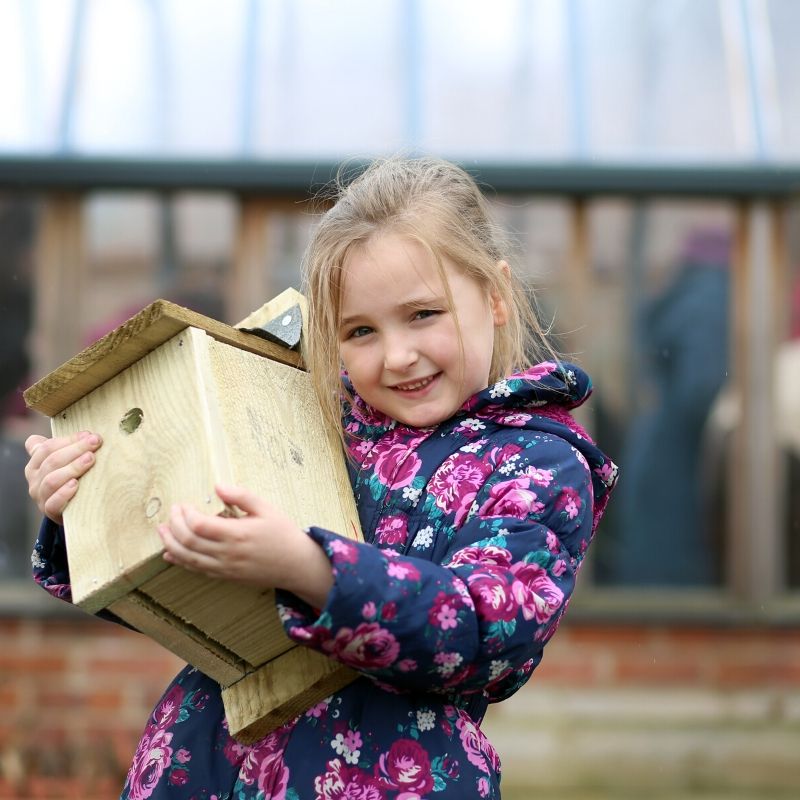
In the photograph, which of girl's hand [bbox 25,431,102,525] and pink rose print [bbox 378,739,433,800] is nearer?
pink rose print [bbox 378,739,433,800]

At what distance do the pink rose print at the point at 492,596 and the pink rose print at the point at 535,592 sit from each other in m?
0.01

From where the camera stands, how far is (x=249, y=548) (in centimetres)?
153

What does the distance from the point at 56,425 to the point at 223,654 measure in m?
0.45

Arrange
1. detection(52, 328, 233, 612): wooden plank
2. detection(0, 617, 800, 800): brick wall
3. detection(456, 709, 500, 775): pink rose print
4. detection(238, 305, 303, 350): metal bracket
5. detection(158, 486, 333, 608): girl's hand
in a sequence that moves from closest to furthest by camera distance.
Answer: detection(158, 486, 333, 608): girl's hand < detection(52, 328, 233, 612): wooden plank < detection(456, 709, 500, 775): pink rose print < detection(238, 305, 303, 350): metal bracket < detection(0, 617, 800, 800): brick wall

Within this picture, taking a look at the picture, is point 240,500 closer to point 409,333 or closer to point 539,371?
point 409,333

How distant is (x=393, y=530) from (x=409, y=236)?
A: 438 mm

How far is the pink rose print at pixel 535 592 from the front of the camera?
162 centimetres

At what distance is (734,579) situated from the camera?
4.95m

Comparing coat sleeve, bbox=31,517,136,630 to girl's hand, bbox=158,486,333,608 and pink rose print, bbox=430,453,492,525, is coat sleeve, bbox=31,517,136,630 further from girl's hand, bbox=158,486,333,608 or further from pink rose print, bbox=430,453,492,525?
pink rose print, bbox=430,453,492,525

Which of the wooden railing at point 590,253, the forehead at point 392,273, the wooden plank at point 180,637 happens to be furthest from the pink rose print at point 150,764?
the wooden railing at point 590,253

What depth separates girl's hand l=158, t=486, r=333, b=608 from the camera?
153 centimetres

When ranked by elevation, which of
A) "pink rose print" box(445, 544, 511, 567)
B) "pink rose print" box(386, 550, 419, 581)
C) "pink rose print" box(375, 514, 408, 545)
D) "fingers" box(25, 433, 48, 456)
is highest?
"fingers" box(25, 433, 48, 456)

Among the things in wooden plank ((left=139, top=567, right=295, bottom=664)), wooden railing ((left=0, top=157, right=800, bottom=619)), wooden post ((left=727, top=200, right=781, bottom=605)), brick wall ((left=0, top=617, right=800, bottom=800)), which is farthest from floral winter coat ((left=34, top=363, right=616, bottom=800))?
wooden post ((left=727, top=200, right=781, bottom=605))

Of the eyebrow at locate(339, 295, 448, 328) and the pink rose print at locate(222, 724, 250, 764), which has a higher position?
the eyebrow at locate(339, 295, 448, 328)
